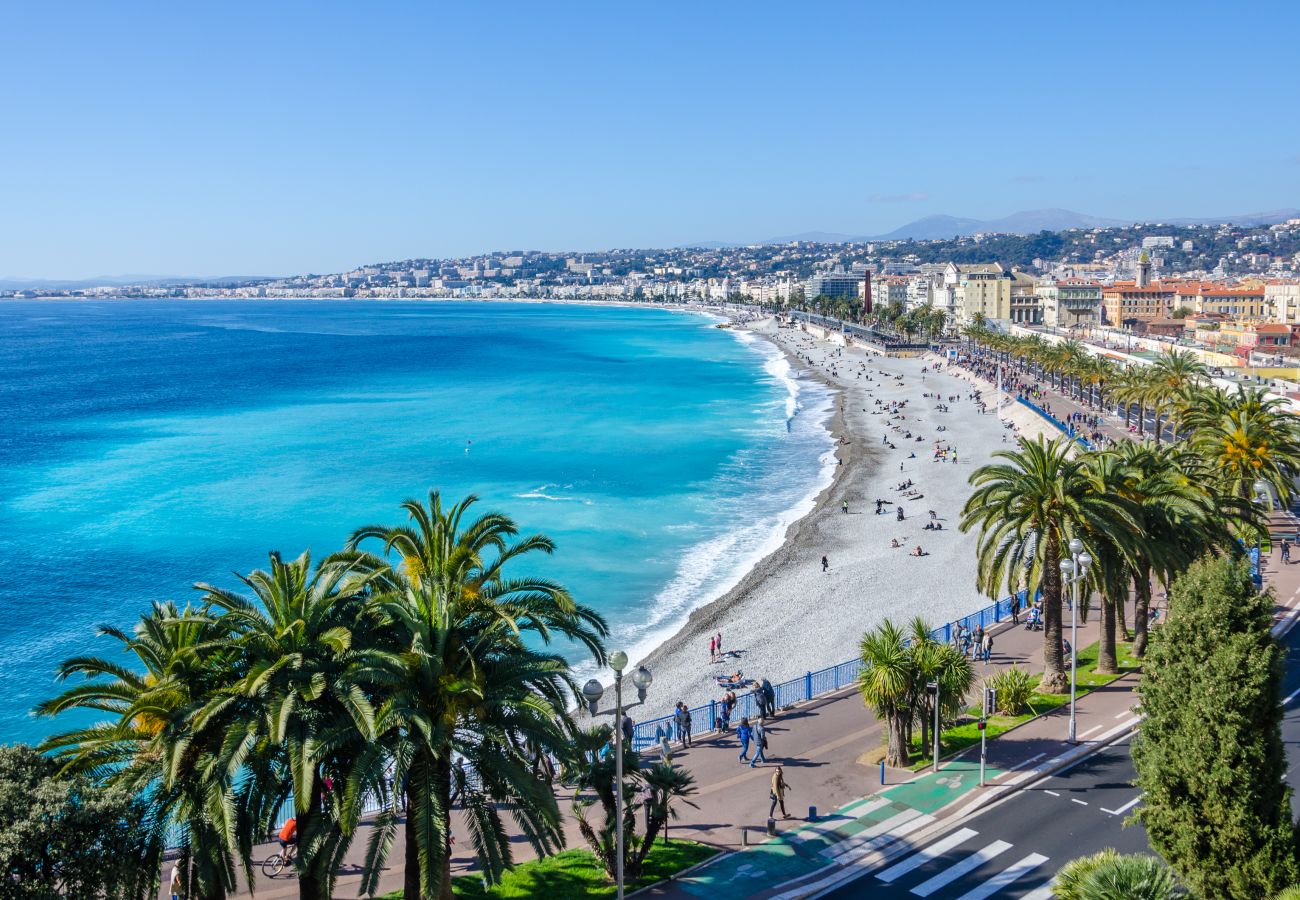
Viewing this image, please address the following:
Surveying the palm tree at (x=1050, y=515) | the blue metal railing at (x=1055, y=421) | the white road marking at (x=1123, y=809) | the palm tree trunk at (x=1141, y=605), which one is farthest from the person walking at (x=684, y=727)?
the blue metal railing at (x=1055, y=421)

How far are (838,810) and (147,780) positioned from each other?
36.7ft

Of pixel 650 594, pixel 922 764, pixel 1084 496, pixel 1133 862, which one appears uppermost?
pixel 1084 496

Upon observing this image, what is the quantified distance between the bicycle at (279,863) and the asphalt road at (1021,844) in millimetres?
8307

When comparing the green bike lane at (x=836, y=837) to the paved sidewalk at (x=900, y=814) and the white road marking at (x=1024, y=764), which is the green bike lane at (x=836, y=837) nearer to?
the paved sidewalk at (x=900, y=814)

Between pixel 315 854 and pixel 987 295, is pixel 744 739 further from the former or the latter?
pixel 987 295

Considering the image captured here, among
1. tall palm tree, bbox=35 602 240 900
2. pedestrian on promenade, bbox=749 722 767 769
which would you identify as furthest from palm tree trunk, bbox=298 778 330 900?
pedestrian on promenade, bbox=749 722 767 769

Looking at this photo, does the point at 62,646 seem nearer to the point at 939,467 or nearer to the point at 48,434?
the point at 939,467

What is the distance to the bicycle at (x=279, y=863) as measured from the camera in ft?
51.6

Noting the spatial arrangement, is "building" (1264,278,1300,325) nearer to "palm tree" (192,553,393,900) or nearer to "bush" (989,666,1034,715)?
"bush" (989,666,1034,715)

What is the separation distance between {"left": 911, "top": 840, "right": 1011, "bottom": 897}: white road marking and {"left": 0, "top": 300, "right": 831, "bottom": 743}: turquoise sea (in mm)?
19074

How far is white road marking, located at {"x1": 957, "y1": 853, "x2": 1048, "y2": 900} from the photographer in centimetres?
1483

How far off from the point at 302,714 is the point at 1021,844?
11.4 metres

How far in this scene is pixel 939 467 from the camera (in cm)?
6338

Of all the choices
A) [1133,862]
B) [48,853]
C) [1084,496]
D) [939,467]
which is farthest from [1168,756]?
[939,467]
